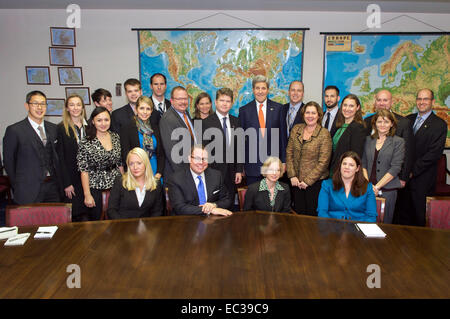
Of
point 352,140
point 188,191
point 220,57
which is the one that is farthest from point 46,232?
point 220,57

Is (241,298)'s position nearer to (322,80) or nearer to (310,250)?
(310,250)

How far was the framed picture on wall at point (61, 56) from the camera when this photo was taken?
5242 millimetres

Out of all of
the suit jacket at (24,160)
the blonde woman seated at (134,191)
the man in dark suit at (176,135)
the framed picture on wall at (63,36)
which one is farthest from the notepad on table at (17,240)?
the framed picture on wall at (63,36)

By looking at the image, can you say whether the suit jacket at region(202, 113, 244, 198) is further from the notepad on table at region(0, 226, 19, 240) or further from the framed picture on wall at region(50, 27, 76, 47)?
the framed picture on wall at region(50, 27, 76, 47)

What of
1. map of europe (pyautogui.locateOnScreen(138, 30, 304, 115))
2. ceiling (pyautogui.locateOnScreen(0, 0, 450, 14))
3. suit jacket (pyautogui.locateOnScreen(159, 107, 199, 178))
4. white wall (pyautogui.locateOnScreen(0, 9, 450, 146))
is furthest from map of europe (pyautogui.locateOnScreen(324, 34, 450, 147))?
suit jacket (pyautogui.locateOnScreen(159, 107, 199, 178))

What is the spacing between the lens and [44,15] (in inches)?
204

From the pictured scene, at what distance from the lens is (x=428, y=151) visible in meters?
3.98

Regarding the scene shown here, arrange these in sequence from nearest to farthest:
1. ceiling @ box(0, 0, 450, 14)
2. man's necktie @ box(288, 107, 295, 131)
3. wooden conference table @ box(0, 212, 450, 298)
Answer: wooden conference table @ box(0, 212, 450, 298)
man's necktie @ box(288, 107, 295, 131)
ceiling @ box(0, 0, 450, 14)

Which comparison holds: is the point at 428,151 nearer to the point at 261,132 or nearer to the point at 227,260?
the point at 261,132

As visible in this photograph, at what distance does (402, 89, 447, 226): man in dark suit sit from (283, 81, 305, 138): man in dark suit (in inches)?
53.3

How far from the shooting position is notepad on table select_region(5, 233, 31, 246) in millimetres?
2102

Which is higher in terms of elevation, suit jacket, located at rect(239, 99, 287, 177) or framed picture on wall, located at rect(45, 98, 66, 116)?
framed picture on wall, located at rect(45, 98, 66, 116)

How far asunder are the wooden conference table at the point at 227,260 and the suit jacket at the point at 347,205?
16.5 inches

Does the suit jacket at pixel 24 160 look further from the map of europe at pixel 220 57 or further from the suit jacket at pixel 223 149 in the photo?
the map of europe at pixel 220 57
